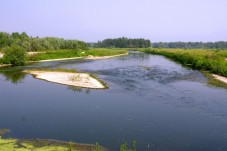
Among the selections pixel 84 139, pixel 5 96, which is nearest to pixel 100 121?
pixel 84 139

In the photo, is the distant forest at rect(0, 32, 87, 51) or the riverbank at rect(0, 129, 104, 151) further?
the distant forest at rect(0, 32, 87, 51)

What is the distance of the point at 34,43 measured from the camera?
3853 inches

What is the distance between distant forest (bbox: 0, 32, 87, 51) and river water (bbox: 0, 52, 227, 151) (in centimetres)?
5893

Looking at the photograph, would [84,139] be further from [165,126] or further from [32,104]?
[32,104]

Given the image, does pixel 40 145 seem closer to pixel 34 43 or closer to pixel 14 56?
pixel 14 56

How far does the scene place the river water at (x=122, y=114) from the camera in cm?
1825

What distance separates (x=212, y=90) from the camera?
34438 mm

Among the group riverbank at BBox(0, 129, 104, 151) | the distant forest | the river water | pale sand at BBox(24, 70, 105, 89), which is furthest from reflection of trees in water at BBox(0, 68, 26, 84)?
the distant forest

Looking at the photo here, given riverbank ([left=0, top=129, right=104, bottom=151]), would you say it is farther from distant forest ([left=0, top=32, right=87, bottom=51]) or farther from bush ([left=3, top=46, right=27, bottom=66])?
distant forest ([left=0, top=32, right=87, bottom=51])

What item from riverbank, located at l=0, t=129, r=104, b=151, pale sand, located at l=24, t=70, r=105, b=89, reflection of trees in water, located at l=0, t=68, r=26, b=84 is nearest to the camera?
riverbank, located at l=0, t=129, r=104, b=151

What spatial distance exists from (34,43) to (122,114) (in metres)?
80.2

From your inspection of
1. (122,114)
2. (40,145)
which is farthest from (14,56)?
(40,145)

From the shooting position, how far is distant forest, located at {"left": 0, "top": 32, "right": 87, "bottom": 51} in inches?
3656

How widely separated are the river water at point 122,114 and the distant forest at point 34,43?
5893 cm
